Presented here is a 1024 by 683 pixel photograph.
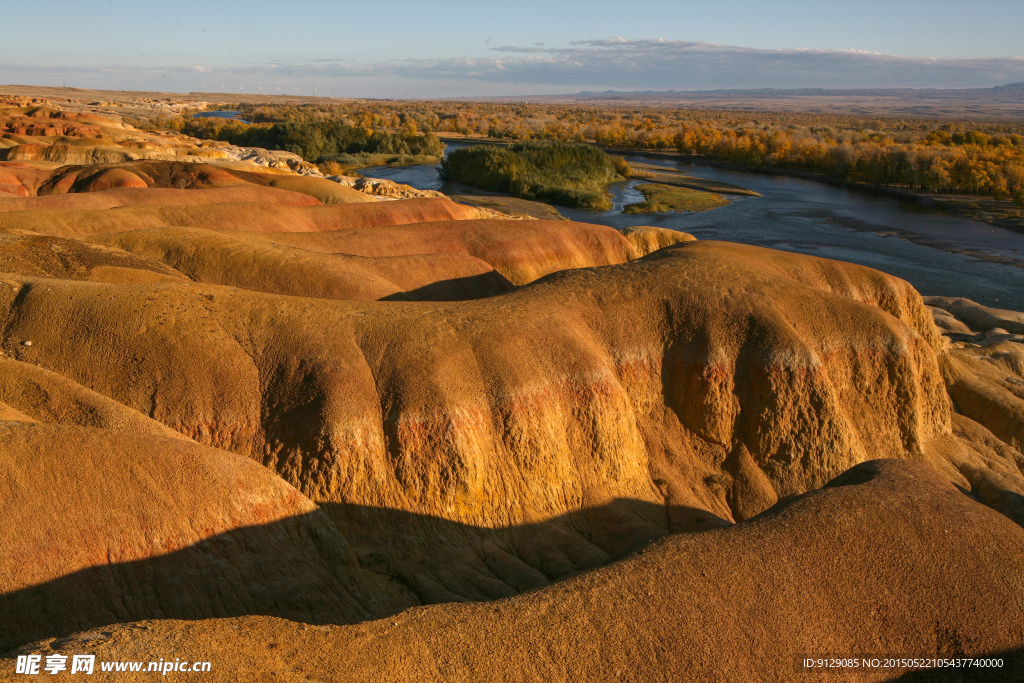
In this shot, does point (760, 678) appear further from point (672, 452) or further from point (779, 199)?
point (779, 199)

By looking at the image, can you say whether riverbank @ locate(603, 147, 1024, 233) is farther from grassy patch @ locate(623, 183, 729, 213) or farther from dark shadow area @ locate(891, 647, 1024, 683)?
Result: dark shadow area @ locate(891, 647, 1024, 683)

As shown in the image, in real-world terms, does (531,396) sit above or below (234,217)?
below

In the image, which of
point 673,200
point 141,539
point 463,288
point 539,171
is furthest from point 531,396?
point 539,171

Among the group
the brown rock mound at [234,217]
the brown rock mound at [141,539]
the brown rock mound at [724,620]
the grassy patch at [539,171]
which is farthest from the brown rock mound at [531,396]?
the grassy patch at [539,171]

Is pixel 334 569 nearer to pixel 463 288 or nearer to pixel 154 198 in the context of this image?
pixel 463 288

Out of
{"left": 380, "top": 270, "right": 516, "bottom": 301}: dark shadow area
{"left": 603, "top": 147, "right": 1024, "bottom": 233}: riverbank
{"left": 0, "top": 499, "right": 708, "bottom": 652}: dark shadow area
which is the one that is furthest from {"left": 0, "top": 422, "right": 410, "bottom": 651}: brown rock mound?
{"left": 603, "top": 147, "right": 1024, "bottom": 233}: riverbank
